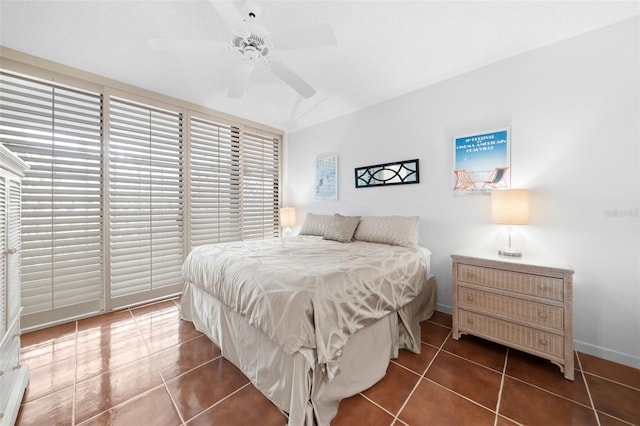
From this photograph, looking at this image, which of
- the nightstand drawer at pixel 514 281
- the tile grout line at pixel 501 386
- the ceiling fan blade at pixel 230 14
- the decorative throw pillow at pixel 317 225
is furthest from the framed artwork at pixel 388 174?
the ceiling fan blade at pixel 230 14

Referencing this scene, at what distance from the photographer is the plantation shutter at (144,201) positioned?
9.00 feet

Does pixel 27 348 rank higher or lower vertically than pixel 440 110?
lower

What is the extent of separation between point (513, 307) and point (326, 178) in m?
2.74

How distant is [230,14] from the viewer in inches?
57.6

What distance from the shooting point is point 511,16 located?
70.7 inches

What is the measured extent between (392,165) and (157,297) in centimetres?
338

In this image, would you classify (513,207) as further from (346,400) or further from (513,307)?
(346,400)

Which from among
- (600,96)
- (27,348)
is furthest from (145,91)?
(600,96)

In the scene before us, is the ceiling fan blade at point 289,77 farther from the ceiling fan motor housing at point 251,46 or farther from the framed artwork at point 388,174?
the framed artwork at point 388,174

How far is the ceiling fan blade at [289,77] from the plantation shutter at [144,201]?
6.32 feet

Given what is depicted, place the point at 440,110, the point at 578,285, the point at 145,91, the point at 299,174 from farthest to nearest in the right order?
the point at 299,174
the point at 145,91
the point at 440,110
the point at 578,285

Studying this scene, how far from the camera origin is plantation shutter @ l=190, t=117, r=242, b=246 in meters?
3.36

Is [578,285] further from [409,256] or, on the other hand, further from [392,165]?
[392,165]

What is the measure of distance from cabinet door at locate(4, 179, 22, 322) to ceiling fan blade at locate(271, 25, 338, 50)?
1.82m
